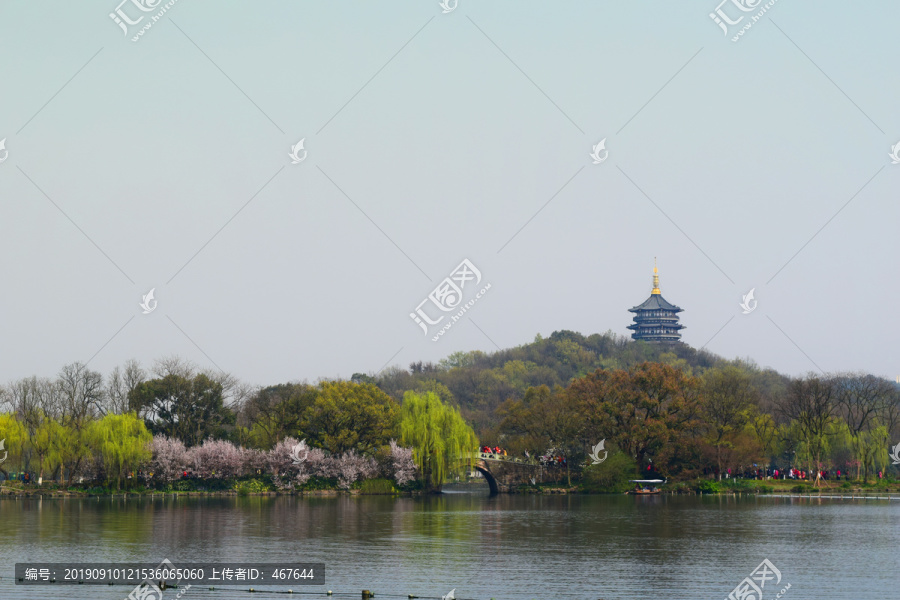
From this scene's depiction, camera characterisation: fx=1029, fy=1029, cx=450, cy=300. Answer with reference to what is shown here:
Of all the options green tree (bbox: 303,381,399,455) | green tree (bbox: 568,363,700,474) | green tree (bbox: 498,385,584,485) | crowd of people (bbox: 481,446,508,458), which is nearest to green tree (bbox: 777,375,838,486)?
green tree (bbox: 568,363,700,474)

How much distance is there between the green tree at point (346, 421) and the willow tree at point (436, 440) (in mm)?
1651

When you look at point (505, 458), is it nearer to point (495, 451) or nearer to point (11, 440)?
point (495, 451)

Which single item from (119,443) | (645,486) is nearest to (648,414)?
(645,486)

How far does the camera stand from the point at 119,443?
64.9 m

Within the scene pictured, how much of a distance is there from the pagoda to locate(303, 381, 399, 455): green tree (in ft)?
350

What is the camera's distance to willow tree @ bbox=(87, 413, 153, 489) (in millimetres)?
64812

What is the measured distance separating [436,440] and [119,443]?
20.4 meters

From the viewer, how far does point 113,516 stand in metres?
46.4

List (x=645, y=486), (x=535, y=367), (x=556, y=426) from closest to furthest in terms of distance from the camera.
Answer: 1. (x=645, y=486)
2. (x=556, y=426)
3. (x=535, y=367)

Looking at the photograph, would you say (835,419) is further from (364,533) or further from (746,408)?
(364,533)

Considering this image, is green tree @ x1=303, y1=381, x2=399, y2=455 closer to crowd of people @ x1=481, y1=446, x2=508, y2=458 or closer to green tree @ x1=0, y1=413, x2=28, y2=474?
crowd of people @ x1=481, y1=446, x2=508, y2=458

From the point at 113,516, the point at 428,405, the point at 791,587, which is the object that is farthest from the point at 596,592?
the point at 428,405

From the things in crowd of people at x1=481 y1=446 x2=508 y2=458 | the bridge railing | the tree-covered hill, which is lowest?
the bridge railing

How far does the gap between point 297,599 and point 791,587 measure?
1243 cm
